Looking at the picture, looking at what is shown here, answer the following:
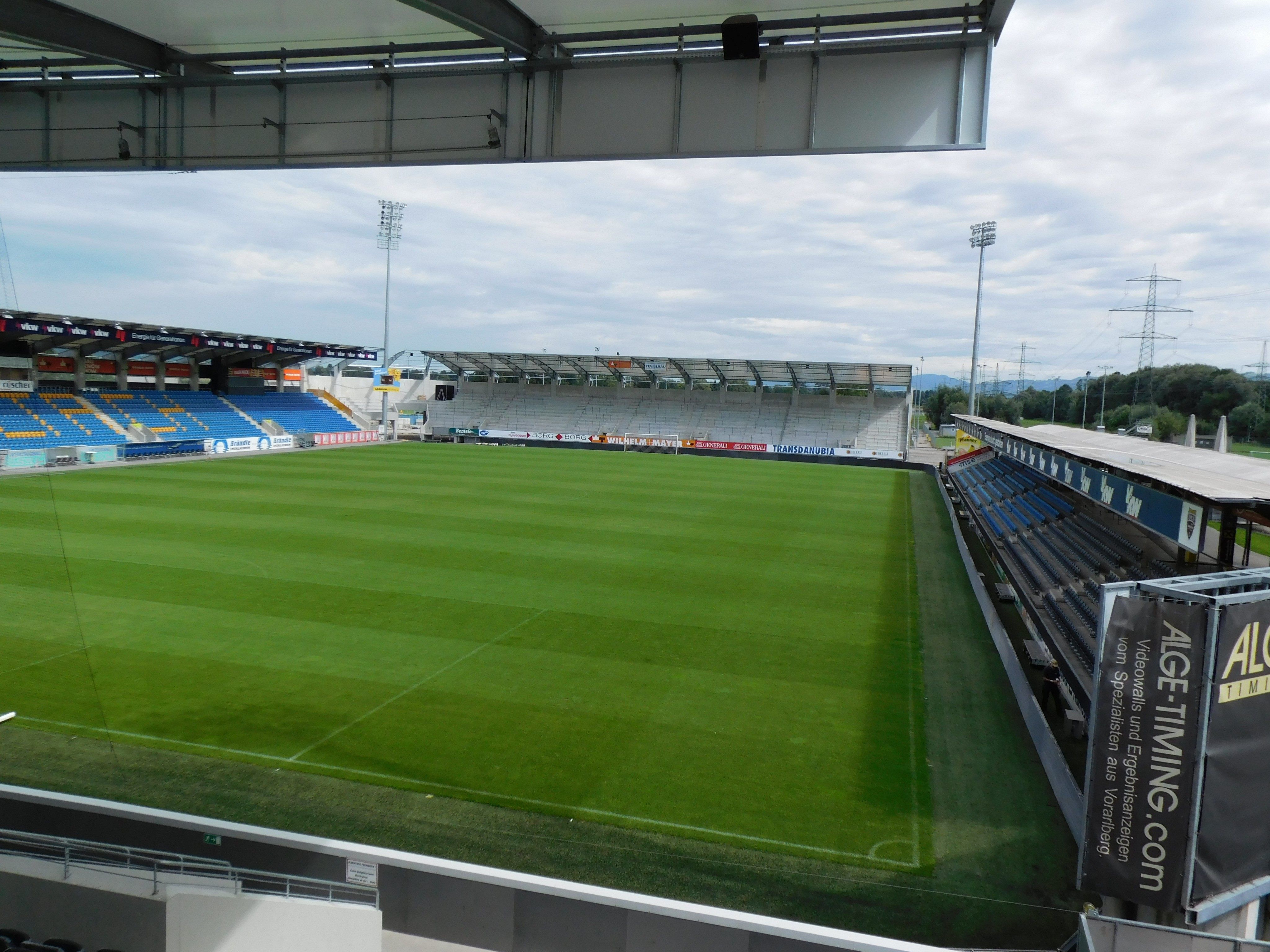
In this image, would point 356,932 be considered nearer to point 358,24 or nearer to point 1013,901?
point 1013,901

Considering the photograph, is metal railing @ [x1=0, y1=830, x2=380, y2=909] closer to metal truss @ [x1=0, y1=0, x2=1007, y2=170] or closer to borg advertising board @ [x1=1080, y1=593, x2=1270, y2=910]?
borg advertising board @ [x1=1080, y1=593, x2=1270, y2=910]

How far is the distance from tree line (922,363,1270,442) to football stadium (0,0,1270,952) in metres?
38.9

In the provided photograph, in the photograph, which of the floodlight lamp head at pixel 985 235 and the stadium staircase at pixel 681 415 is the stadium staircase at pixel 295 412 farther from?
the floodlight lamp head at pixel 985 235

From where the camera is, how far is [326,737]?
8.96m

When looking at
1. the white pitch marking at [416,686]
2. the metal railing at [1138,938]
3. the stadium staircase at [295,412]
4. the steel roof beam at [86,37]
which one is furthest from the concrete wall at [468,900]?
the stadium staircase at [295,412]

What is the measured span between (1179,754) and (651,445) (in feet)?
158

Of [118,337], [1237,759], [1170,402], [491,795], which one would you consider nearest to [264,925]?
[491,795]

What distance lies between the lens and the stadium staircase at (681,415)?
57.8 meters

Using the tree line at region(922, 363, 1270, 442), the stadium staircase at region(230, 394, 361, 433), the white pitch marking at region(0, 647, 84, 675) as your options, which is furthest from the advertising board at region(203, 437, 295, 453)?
the tree line at region(922, 363, 1270, 442)

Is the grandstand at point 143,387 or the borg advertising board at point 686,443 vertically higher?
the grandstand at point 143,387

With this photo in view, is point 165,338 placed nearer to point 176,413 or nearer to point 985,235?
point 176,413

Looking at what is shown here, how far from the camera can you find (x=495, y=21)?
631cm

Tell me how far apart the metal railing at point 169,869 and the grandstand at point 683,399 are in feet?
165

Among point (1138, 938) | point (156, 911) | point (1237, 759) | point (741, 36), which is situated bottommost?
point (156, 911)
